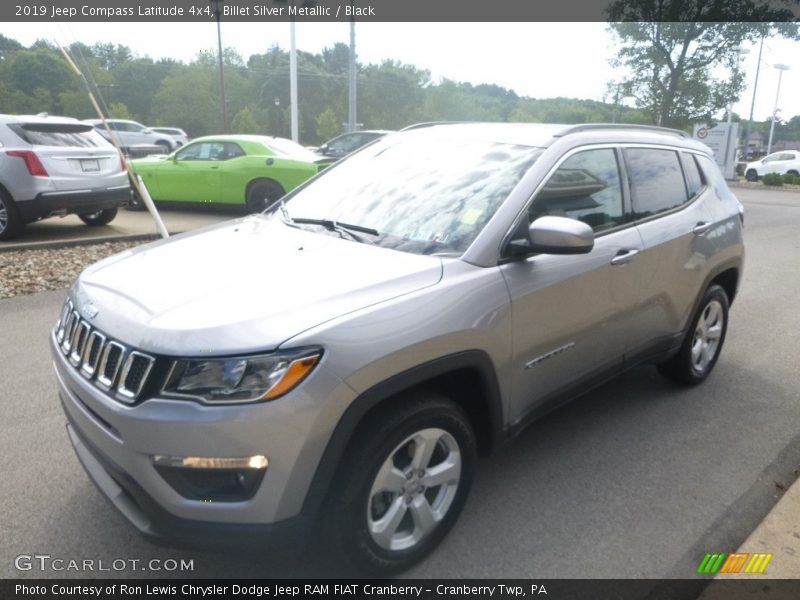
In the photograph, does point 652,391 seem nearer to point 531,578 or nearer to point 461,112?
point 531,578

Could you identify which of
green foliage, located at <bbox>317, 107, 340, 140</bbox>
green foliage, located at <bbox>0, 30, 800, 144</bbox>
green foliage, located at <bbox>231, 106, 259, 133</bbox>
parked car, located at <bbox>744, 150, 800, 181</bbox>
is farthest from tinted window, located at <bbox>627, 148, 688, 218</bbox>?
green foliage, located at <bbox>317, 107, 340, 140</bbox>

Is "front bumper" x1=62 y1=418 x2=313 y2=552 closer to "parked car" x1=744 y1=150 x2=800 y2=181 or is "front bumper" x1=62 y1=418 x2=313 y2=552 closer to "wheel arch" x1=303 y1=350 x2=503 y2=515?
"wheel arch" x1=303 y1=350 x2=503 y2=515

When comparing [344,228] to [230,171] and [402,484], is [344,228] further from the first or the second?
[230,171]

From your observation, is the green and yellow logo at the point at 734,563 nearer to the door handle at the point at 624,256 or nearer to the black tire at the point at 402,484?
the black tire at the point at 402,484

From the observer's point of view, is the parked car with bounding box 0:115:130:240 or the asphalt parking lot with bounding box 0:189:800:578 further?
the parked car with bounding box 0:115:130:240

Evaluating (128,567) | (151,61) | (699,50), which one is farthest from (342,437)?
(151,61)

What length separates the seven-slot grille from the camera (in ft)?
6.79

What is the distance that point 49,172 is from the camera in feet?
26.6

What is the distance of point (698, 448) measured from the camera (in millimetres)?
3590

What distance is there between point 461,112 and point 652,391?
5454cm

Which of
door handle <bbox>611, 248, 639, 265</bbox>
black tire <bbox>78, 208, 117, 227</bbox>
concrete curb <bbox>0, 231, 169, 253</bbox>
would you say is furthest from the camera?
black tire <bbox>78, 208, 117, 227</bbox>

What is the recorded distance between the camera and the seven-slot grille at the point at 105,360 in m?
2.07

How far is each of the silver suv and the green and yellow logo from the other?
92 cm

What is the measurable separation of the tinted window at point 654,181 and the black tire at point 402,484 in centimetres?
188
